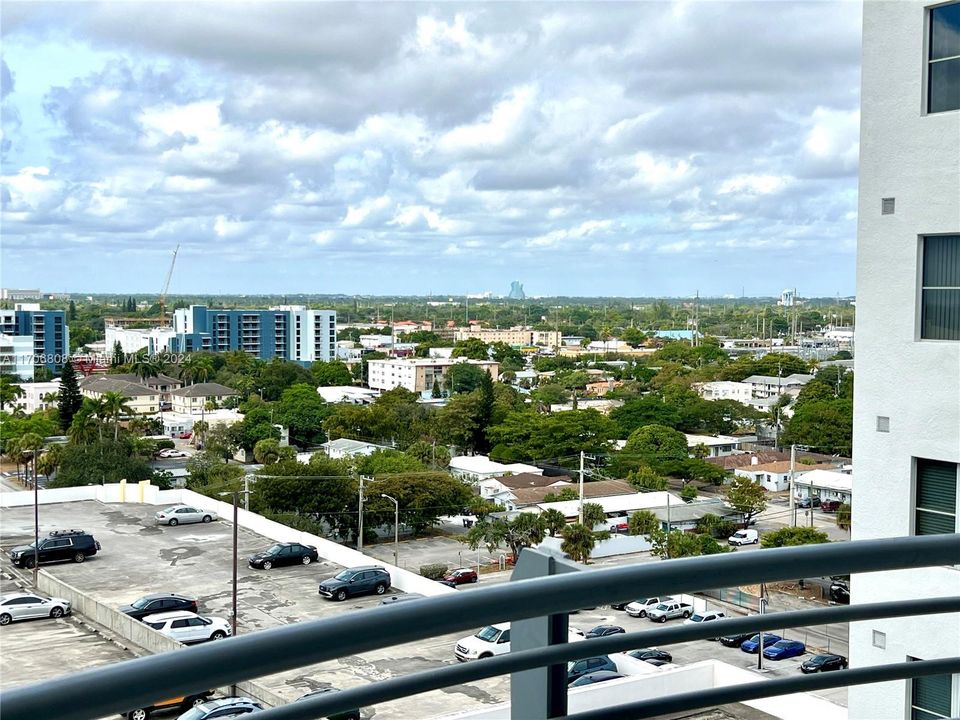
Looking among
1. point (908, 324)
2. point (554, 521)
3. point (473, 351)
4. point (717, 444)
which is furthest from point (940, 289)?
point (473, 351)

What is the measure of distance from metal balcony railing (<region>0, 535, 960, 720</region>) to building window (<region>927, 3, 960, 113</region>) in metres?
3.10

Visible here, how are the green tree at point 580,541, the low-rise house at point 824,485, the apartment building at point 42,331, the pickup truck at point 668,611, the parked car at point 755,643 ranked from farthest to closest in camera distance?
the apartment building at point 42,331 < the low-rise house at point 824,485 < the green tree at point 580,541 < the pickup truck at point 668,611 < the parked car at point 755,643

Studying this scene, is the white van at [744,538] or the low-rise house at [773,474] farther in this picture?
the low-rise house at [773,474]

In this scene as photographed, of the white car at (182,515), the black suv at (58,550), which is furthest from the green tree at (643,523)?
the black suv at (58,550)

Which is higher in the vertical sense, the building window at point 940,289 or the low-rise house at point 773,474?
the building window at point 940,289

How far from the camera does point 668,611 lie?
1254cm

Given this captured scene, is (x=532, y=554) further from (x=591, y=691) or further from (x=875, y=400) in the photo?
(x=591, y=691)

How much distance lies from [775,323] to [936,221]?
7812cm

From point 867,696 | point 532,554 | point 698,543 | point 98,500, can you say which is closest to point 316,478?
point 98,500

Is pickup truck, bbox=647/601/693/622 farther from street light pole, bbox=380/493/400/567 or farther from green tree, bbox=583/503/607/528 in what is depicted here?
street light pole, bbox=380/493/400/567

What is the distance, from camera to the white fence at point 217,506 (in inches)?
513

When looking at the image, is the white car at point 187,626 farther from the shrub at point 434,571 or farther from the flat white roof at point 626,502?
the flat white roof at point 626,502

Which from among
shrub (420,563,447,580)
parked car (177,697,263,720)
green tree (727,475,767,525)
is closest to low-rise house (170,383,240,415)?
green tree (727,475,767,525)

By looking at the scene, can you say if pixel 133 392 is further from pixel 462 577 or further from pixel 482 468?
pixel 462 577
